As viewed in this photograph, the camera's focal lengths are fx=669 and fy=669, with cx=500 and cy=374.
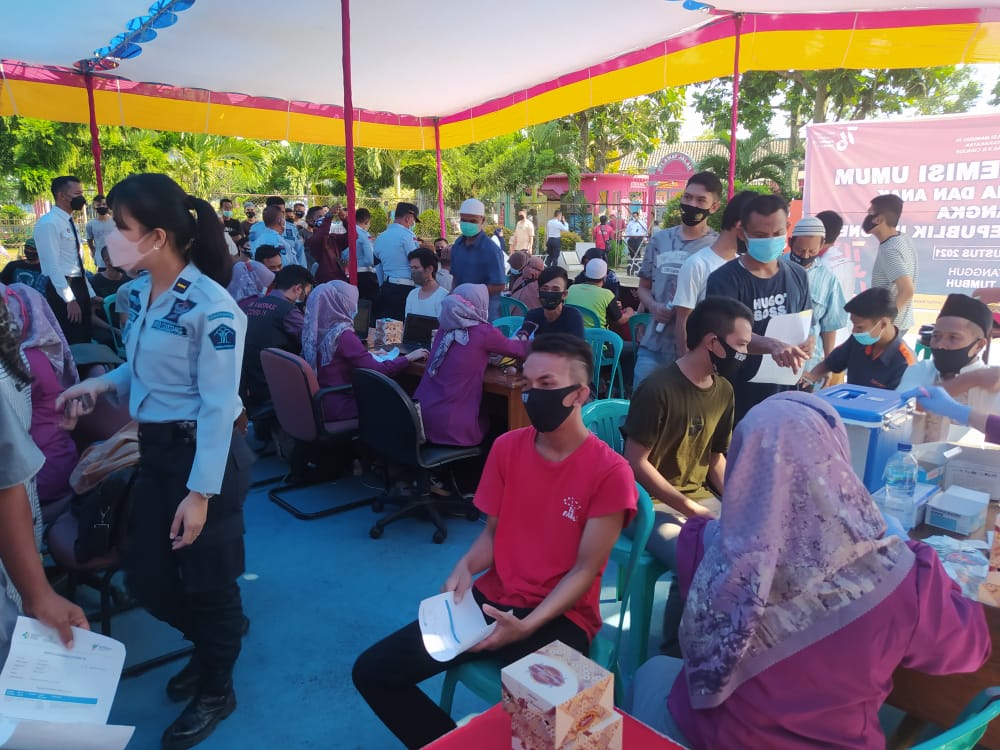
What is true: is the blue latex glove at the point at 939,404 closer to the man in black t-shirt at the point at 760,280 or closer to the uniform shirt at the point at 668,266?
the man in black t-shirt at the point at 760,280

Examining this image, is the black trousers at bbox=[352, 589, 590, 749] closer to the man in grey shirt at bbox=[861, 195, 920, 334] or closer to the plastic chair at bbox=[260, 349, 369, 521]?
the plastic chair at bbox=[260, 349, 369, 521]

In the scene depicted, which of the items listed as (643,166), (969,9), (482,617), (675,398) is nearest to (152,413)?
(482,617)

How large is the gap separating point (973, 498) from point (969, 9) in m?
4.99

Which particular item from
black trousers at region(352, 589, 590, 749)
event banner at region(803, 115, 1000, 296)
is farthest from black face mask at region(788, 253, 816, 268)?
black trousers at region(352, 589, 590, 749)

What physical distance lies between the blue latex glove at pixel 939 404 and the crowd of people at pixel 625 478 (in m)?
0.01

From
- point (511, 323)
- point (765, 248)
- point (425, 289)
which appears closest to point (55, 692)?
point (765, 248)

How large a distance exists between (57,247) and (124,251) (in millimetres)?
4621

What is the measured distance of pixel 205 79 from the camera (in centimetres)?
739

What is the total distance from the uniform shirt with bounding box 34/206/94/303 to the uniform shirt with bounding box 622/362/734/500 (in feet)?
17.4

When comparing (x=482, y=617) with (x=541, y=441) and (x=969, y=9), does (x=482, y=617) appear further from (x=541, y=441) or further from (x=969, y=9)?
(x=969, y=9)

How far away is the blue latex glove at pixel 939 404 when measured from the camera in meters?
2.17

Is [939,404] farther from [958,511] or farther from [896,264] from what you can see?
[896,264]

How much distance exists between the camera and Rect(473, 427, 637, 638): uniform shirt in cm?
178

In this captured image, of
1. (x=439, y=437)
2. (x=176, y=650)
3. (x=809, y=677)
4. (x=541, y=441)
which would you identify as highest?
(x=541, y=441)
